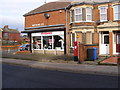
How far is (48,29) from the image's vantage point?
23156 millimetres

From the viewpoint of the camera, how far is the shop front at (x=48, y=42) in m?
22.6

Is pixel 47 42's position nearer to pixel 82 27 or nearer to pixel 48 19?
pixel 48 19

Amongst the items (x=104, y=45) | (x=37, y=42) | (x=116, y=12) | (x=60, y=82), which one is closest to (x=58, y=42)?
(x=37, y=42)

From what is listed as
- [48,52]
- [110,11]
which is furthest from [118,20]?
[48,52]

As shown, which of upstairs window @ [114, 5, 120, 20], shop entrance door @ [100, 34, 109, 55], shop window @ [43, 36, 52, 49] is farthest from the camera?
shop window @ [43, 36, 52, 49]

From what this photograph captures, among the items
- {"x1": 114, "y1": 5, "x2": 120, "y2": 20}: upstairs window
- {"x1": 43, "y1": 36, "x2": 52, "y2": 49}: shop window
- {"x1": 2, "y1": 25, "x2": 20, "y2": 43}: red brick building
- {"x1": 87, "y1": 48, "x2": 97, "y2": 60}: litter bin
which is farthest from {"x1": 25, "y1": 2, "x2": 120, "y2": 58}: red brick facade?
{"x1": 2, "y1": 25, "x2": 20, "y2": 43}: red brick building

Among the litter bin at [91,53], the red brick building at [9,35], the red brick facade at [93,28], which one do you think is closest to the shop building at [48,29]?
the red brick facade at [93,28]

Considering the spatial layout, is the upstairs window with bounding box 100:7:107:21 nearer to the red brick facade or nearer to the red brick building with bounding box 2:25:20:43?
the red brick facade

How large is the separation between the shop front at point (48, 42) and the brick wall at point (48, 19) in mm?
1552

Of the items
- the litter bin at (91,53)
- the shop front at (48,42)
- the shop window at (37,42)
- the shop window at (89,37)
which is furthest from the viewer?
the shop window at (37,42)

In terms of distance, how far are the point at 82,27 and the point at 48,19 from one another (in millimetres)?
6419

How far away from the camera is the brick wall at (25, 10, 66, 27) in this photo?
22656 mm

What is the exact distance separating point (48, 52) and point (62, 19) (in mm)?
5111

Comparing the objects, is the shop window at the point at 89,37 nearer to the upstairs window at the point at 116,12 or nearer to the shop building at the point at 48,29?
the upstairs window at the point at 116,12
